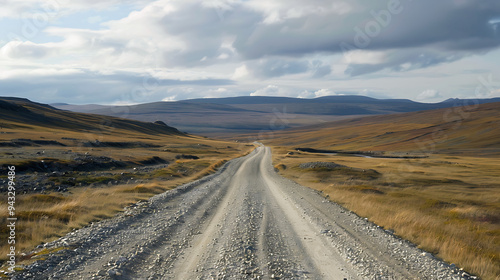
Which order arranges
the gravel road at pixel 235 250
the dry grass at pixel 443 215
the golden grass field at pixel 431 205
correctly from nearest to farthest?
the gravel road at pixel 235 250 → the dry grass at pixel 443 215 → the golden grass field at pixel 431 205

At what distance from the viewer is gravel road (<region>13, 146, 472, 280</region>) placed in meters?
8.78

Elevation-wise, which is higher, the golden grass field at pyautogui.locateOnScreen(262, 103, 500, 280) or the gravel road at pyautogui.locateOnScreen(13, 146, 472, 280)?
the gravel road at pyautogui.locateOnScreen(13, 146, 472, 280)

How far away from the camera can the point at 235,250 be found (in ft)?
35.0

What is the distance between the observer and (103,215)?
15469 millimetres

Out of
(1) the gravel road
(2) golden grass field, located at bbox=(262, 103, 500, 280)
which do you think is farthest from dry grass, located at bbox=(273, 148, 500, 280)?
(1) the gravel road

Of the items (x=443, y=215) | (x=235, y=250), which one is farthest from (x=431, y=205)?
(x=235, y=250)

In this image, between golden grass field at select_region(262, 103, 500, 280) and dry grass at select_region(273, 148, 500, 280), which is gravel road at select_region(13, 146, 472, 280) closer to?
dry grass at select_region(273, 148, 500, 280)

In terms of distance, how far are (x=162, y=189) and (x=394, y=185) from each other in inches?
1237

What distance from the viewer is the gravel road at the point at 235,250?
8782mm

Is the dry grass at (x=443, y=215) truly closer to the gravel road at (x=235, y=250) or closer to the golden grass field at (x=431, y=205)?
the golden grass field at (x=431, y=205)

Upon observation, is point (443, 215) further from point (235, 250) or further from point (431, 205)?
point (235, 250)

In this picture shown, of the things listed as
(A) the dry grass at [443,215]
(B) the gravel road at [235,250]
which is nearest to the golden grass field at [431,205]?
(A) the dry grass at [443,215]

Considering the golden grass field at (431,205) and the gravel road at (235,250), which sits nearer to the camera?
the gravel road at (235,250)

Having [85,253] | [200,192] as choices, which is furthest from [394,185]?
[85,253]
